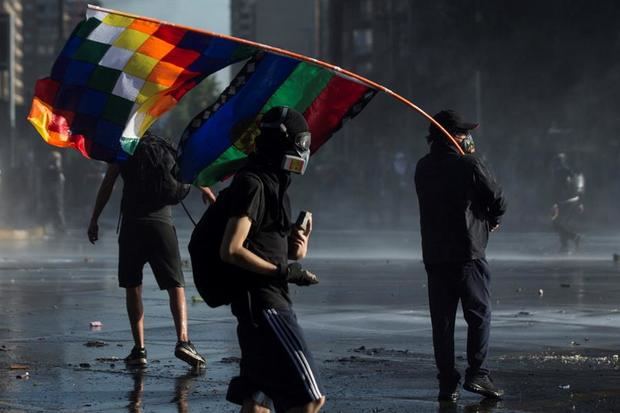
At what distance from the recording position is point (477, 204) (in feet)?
27.4

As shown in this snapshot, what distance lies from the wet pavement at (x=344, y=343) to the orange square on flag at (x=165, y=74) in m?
1.73

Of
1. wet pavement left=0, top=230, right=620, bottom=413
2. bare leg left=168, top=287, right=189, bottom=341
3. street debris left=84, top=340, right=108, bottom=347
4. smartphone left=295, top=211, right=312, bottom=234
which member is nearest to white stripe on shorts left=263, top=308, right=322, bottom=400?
smartphone left=295, top=211, right=312, bottom=234

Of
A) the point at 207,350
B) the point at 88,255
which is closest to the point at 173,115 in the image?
the point at 88,255

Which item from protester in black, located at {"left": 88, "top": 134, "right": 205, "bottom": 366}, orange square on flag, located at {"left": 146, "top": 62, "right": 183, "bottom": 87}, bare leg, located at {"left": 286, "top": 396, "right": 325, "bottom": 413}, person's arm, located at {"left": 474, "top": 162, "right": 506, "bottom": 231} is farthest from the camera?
protester in black, located at {"left": 88, "top": 134, "right": 205, "bottom": 366}

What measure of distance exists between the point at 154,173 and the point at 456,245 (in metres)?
2.13

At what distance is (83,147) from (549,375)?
3.25 metres

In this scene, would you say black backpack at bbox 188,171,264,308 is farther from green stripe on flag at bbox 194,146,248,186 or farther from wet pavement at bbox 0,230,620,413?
wet pavement at bbox 0,230,620,413

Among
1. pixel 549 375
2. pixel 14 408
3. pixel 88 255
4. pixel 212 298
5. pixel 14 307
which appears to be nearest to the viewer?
pixel 212 298

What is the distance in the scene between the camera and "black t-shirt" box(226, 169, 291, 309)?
18.9 ft

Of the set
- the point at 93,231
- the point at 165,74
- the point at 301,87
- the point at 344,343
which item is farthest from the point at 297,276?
the point at 344,343

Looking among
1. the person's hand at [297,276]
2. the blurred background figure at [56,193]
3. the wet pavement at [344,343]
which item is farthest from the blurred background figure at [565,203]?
the person's hand at [297,276]

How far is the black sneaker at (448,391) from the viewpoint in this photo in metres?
8.20

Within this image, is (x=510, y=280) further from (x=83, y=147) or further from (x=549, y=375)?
(x=83, y=147)

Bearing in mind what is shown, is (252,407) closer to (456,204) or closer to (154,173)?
(456,204)
